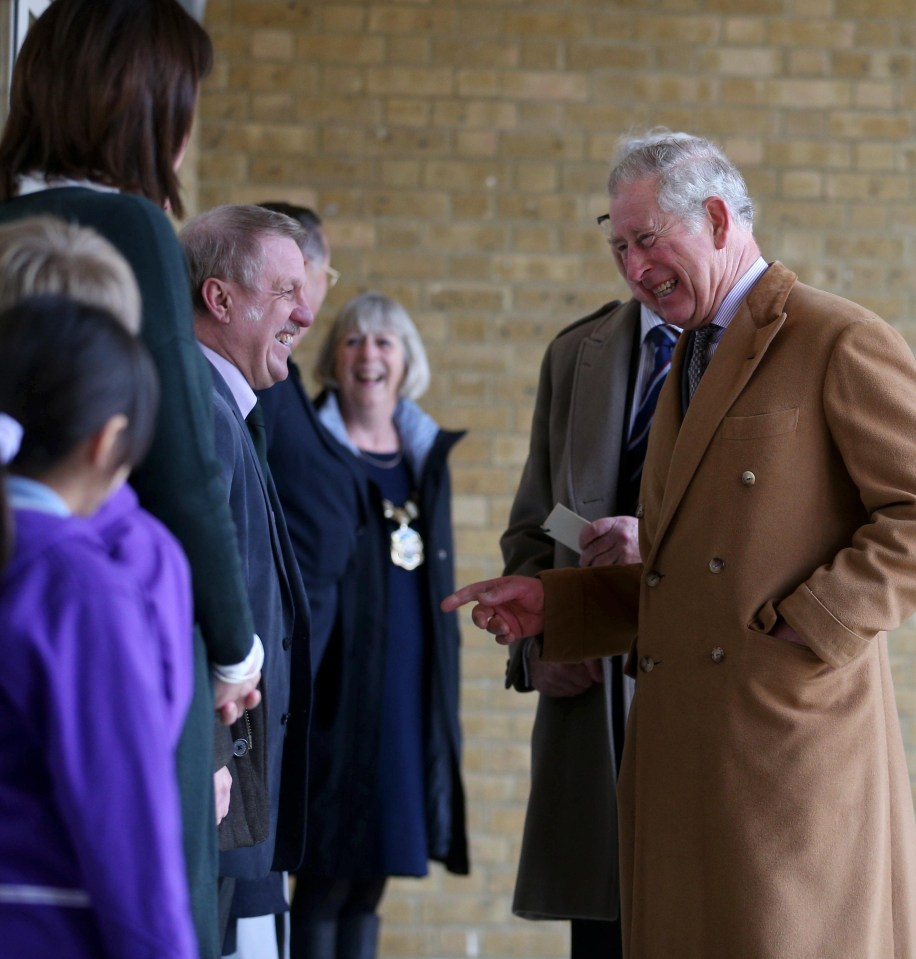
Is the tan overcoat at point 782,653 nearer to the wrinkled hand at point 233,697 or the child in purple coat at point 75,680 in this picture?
the wrinkled hand at point 233,697

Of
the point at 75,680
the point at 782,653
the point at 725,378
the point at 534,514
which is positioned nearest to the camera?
the point at 75,680

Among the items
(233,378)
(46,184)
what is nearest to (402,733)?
(233,378)

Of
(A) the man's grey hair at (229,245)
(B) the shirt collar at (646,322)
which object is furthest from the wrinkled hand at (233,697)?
(B) the shirt collar at (646,322)

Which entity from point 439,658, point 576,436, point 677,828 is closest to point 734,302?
point 576,436

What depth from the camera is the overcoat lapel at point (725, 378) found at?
252cm

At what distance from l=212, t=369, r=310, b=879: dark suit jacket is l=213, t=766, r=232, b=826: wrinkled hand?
0.21 feet

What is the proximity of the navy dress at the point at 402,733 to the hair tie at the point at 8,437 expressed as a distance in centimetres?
287

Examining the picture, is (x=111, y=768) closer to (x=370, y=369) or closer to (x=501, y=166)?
(x=370, y=369)

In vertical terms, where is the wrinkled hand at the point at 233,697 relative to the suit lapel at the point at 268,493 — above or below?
below

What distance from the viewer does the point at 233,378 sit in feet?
8.44

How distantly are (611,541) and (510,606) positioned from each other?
260mm

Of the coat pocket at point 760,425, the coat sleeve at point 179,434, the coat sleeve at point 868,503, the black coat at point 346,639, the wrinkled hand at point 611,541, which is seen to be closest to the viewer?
the coat sleeve at point 179,434

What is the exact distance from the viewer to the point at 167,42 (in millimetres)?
2082

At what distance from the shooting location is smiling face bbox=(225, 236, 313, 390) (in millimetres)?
2576
